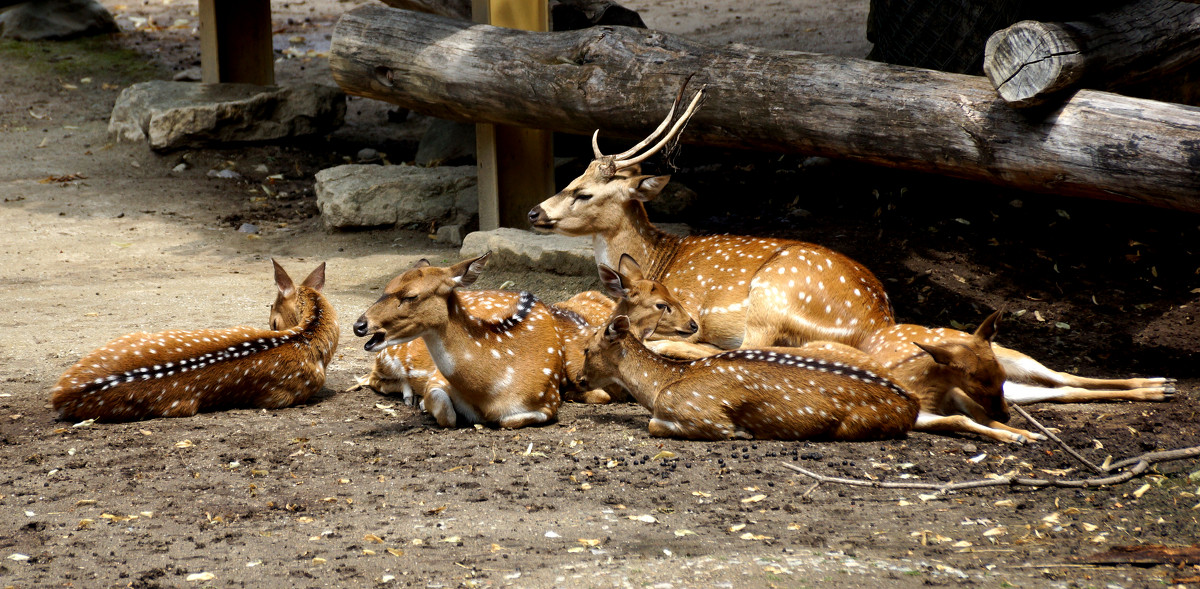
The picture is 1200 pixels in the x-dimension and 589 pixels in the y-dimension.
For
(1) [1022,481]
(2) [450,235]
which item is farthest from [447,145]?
(1) [1022,481]

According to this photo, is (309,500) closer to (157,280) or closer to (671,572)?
(671,572)

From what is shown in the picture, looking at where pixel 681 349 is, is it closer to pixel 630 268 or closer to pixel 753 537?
pixel 630 268

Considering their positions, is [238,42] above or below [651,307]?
above

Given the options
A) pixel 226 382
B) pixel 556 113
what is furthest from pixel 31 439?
pixel 556 113

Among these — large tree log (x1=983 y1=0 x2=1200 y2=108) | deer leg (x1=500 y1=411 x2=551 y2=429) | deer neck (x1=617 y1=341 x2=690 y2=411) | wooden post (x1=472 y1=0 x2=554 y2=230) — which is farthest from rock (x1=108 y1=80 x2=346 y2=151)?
large tree log (x1=983 y1=0 x2=1200 y2=108)

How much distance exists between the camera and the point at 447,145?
1151cm

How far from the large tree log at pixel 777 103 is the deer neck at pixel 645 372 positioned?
1949 mm

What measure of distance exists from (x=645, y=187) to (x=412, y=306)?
2252 mm

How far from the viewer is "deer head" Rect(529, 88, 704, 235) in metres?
7.04

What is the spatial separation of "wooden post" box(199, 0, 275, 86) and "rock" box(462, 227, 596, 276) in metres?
5.76

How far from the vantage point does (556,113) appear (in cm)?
809

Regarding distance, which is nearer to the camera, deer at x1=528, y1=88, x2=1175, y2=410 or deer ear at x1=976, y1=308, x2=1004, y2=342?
deer ear at x1=976, y1=308, x2=1004, y2=342

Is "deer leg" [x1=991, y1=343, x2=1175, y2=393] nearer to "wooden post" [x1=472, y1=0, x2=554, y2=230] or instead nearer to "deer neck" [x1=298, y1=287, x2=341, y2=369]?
"deer neck" [x1=298, y1=287, x2=341, y2=369]

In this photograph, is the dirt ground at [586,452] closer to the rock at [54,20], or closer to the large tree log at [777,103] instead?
the large tree log at [777,103]
